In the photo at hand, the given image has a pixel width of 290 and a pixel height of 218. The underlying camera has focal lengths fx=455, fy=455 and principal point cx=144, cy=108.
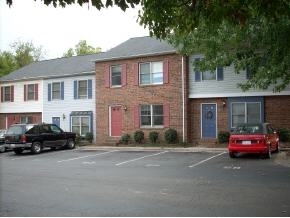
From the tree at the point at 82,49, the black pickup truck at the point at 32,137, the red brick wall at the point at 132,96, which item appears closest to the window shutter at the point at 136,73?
the red brick wall at the point at 132,96

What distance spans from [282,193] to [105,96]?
823 inches

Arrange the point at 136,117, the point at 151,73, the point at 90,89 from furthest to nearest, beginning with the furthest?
1. the point at 90,89
2. the point at 136,117
3. the point at 151,73

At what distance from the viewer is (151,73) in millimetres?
28859

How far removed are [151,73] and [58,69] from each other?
10.7 m

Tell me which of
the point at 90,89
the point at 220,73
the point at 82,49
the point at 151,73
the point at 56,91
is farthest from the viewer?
the point at 82,49

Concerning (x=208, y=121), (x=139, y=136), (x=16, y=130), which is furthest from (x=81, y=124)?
(x=208, y=121)

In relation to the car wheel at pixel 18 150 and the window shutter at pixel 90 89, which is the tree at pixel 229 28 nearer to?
the car wheel at pixel 18 150

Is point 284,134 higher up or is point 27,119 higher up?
point 27,119

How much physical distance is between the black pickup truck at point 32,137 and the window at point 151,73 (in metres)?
6.35

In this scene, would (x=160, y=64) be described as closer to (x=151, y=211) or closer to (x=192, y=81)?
(x=192, y=81)

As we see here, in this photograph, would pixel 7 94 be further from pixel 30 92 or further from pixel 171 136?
pixel 171 136

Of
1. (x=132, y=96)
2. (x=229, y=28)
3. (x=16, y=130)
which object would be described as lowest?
(x=16, y=130)

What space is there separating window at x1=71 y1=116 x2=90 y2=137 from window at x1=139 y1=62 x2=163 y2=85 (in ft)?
20.1

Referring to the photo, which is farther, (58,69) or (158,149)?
(58,69)
